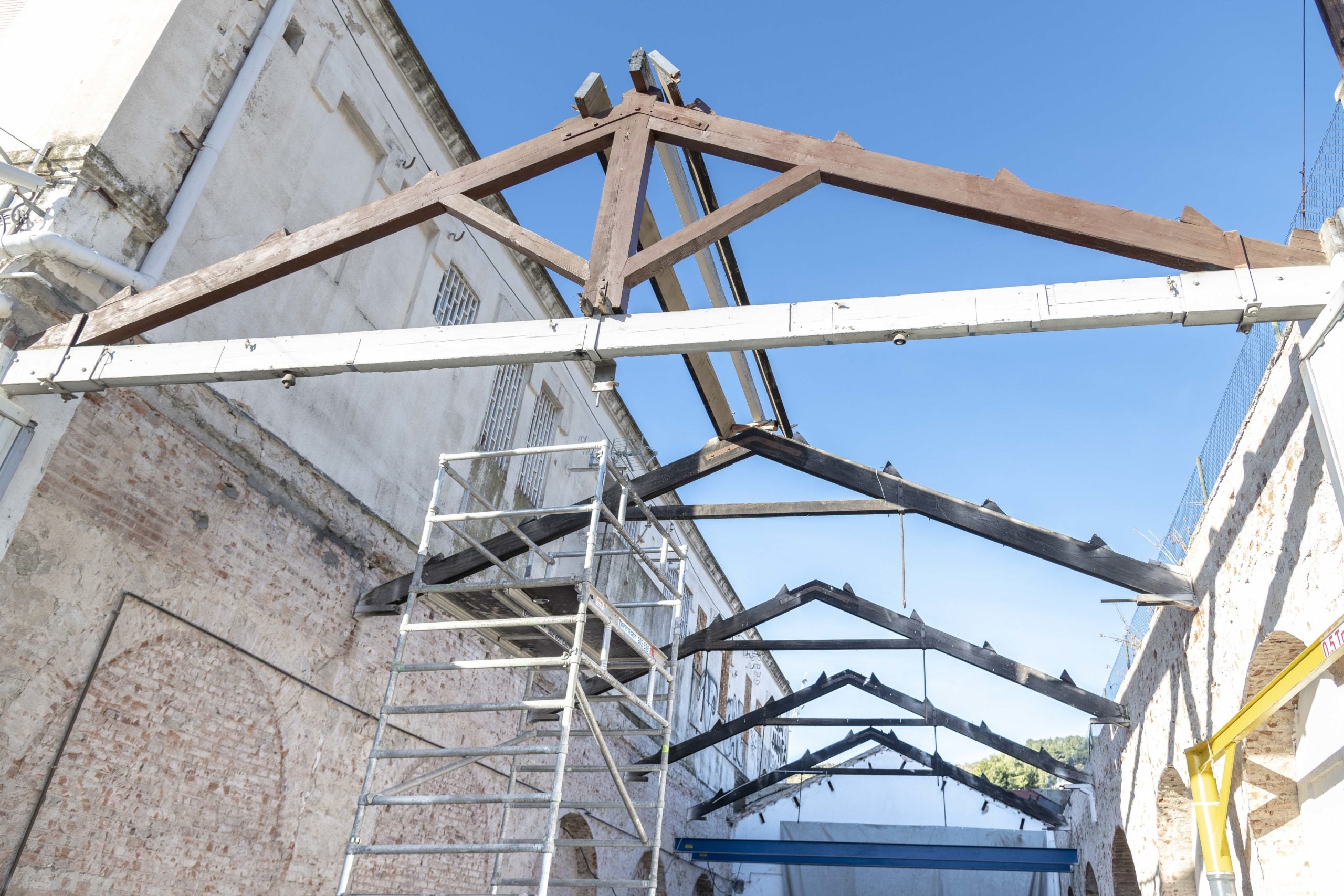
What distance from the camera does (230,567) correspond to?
7.81 m

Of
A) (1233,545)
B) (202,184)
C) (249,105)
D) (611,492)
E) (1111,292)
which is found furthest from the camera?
(611,492)

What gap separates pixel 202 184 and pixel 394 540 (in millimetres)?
4127

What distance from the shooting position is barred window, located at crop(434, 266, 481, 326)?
11.3m

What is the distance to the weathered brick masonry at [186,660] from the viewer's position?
621 cm

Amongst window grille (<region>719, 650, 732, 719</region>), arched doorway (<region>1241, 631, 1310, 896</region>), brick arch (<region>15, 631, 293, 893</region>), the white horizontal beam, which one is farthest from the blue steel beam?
the white horizontal beam

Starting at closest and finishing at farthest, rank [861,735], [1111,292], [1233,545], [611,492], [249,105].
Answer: [1111,292] → [1233,545] → [249,105] → [611,492] → [861,735]

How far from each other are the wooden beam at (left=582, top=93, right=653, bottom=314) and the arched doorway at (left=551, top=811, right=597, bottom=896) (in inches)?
401

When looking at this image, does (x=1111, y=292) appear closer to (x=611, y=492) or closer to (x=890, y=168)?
(x=890, y=168)

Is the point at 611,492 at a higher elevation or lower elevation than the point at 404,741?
higher

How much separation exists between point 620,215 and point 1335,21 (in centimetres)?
407

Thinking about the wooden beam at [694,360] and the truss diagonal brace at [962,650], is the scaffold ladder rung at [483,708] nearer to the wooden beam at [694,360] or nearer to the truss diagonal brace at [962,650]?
the wooden beam at [694,360]

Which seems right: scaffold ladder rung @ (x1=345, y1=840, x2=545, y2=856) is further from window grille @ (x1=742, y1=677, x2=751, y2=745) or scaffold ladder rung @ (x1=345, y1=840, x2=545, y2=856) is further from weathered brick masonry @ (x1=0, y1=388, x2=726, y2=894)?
window grille @ (x1=742, y1=677, x2=751, y2=745)

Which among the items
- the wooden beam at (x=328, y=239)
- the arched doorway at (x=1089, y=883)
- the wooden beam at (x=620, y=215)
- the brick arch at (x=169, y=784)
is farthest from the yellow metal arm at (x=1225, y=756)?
the arched doorway at (x=1089, y=883)

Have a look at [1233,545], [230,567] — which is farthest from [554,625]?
[1233,545]
